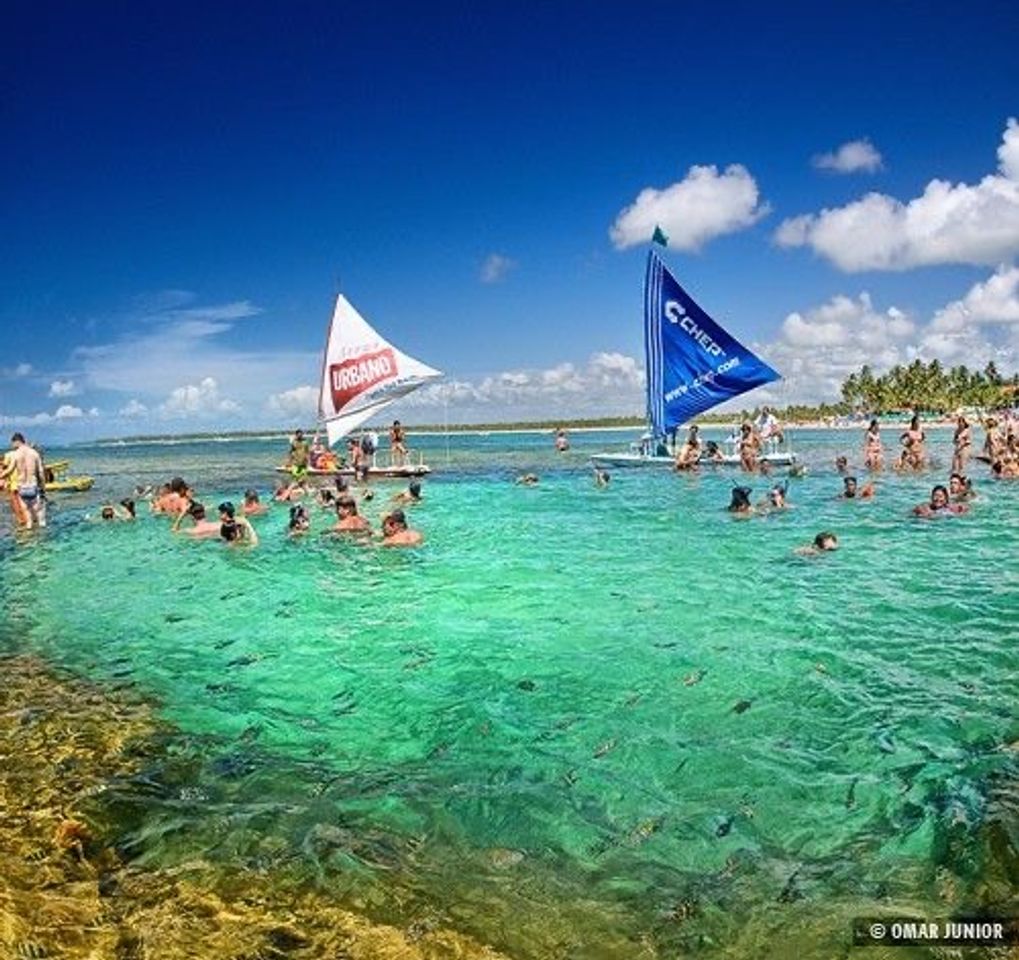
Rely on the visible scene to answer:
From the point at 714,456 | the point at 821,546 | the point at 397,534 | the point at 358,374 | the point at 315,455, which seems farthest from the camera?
the point at 315,455

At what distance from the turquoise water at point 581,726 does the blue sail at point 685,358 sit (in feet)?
59.3

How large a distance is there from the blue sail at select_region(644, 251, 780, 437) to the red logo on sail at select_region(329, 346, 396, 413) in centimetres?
1379

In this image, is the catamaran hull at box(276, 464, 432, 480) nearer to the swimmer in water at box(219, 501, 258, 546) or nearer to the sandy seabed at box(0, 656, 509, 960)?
the swimmer in water at box(219, 501, 258, 546)

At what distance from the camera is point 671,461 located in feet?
134

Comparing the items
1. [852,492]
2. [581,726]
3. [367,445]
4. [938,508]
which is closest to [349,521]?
[581,726]

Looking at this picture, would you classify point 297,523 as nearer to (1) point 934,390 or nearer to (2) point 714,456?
(2) point 714,456

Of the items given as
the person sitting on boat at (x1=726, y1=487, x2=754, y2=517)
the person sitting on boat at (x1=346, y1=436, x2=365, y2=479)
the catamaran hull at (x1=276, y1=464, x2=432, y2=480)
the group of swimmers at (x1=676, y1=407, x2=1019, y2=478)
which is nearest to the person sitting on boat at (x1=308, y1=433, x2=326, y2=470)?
the catamaran hull at (x1=276, y1=464, x2=432, y2=480)

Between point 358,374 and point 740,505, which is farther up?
point 358,374

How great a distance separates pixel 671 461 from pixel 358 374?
16748 millimetres

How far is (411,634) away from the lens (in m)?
12.0

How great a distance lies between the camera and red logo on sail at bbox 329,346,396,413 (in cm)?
4266

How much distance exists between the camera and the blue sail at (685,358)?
35.0m

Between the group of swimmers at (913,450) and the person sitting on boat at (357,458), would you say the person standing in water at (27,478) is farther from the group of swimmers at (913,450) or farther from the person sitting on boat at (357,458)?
the group of swimmers at (913,450)

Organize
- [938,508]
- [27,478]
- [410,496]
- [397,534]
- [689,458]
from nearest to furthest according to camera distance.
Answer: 1. [397,534]
2. [938,508]
3. [27,478]
4. [410,496]
5. [689,458]
